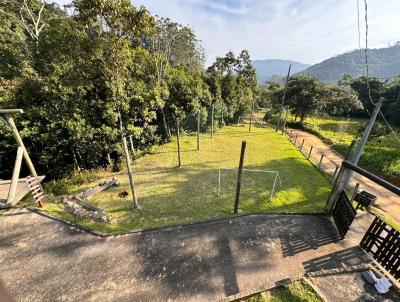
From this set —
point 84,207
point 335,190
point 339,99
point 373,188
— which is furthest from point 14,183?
point 339,99

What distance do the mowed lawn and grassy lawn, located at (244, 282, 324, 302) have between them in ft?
10.2

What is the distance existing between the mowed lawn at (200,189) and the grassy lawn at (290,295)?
3099 mm

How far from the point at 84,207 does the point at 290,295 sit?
24.1 ft

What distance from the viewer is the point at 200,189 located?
994 centimetres

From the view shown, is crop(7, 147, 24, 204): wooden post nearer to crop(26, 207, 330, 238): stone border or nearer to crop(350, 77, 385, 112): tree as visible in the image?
crop(26, 207, 330, 238): stone border

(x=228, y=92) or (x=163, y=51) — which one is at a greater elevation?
(x=163, y=51)

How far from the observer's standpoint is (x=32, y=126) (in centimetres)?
1024

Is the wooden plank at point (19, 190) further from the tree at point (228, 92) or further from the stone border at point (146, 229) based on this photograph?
the tree at point (228, 92)

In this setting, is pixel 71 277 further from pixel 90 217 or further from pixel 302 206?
pixel 302 206

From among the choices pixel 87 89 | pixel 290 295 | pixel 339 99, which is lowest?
pixel 290 295

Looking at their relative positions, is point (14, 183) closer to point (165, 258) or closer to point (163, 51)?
point (165, 258)

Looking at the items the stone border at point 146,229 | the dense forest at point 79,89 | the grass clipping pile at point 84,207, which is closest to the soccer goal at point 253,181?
the stone border at point 146,229

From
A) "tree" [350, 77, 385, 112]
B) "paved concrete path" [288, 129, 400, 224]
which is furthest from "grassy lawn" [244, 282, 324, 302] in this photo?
"tree" [350, 77, 385, 112]

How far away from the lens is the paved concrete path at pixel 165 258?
510cm
